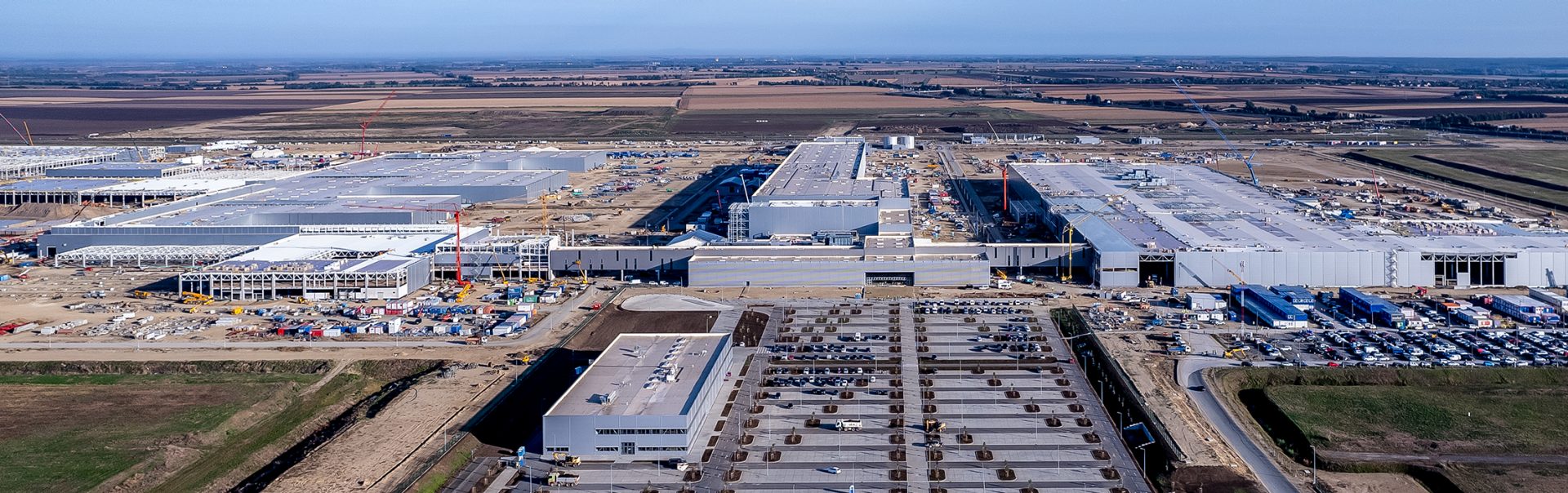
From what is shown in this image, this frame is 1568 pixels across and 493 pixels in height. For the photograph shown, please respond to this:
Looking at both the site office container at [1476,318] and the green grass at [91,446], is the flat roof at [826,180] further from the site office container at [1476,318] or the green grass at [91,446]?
the green grass at [91,446]

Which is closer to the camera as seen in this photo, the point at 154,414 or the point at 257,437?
the point at 257,437

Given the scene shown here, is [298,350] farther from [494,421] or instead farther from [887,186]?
[887,186]

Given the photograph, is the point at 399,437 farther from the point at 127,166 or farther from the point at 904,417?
the point at 127,166

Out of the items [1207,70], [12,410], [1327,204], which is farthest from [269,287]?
[1207,70]

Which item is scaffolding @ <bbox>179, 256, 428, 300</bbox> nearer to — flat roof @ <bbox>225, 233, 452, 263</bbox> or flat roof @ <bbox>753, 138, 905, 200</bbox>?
flat roof @ <bbox>225, 233, 452, 263</bbox>

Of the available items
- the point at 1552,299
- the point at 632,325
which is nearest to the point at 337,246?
the point at 632,325

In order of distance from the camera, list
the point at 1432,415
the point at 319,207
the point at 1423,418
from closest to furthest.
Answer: the point at 1423,418 → the point at 1432,415 → the point at 319,207
